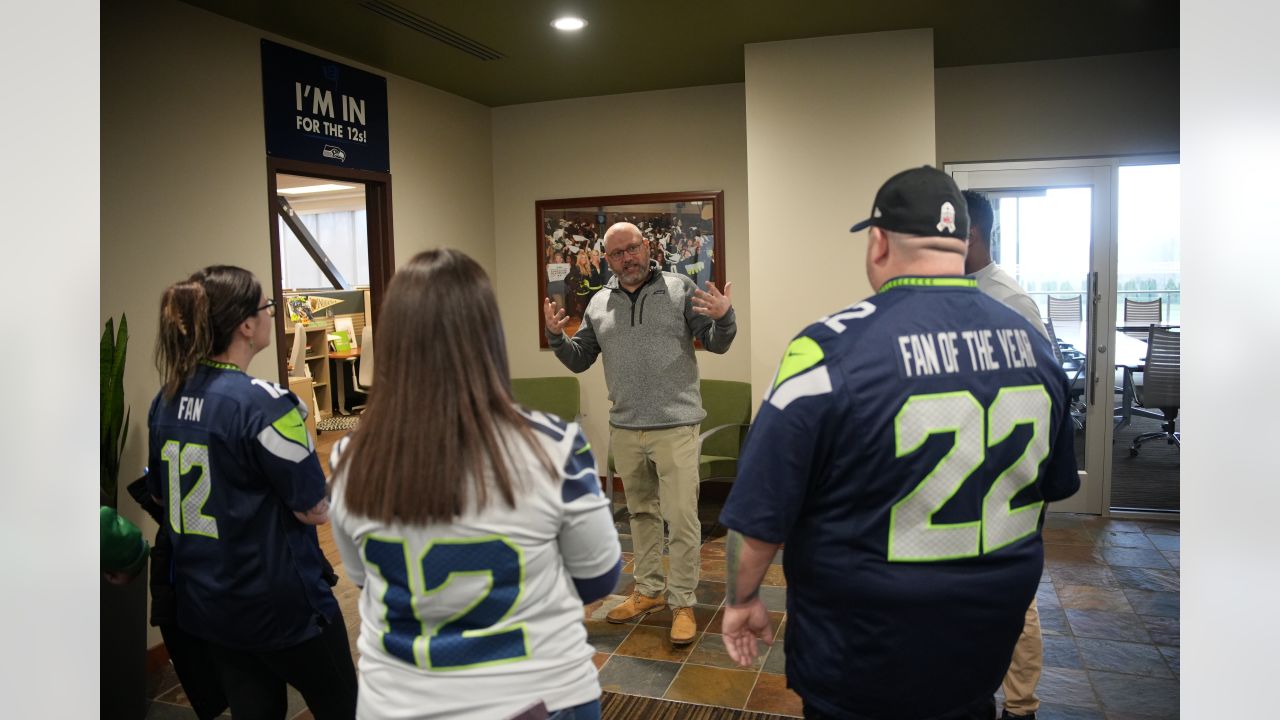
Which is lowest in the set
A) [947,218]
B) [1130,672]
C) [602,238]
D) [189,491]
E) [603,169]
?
[1130,672]

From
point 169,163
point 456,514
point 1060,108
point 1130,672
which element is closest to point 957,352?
point 456,514

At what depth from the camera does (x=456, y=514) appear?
1.17 m

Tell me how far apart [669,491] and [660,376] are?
505 mm

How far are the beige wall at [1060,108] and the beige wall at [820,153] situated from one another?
3.35 feet

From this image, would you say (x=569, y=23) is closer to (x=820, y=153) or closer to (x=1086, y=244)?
(x=820, y=153)

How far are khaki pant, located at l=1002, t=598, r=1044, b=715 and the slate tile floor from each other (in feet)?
1.18

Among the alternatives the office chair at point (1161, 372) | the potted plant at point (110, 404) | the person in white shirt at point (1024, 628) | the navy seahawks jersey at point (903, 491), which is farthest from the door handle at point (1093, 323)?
the potted plant at point (110, 404)

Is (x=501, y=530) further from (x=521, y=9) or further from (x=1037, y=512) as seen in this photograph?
(x=521, y=9)

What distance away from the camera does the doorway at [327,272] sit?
4.51 meters

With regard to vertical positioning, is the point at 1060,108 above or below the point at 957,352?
above

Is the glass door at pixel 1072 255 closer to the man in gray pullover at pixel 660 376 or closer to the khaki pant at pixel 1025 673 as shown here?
the man in gray pullover at pixel 660 376

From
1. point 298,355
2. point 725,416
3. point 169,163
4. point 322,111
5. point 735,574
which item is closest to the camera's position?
point 735,574
